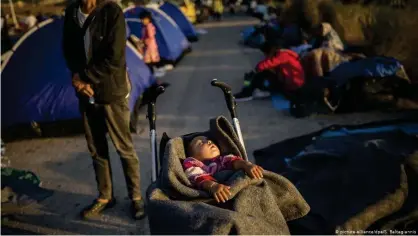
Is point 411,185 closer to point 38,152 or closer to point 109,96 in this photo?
point 109,96

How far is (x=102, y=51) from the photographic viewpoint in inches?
147

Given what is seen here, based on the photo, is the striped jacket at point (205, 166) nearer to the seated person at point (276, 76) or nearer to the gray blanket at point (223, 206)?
the gray blanket at point (223, 206)

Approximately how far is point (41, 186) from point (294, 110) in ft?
12.0

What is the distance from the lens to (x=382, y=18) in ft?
30.5

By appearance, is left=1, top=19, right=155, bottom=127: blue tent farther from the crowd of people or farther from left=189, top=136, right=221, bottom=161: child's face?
left=189, top=136, right=221, bottom=161: child's face

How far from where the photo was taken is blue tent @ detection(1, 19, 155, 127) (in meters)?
6.43

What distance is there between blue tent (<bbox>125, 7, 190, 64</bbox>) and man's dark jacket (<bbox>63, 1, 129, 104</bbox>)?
272 inches

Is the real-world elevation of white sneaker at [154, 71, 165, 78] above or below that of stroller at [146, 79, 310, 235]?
below

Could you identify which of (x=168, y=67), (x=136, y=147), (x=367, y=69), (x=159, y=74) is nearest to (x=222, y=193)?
(x=136, y=147)

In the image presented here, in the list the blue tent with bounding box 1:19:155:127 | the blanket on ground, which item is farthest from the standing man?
the blue tent with bounding box 1:19:155:127

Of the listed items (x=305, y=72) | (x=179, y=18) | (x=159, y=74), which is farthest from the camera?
(x=179, y=18)

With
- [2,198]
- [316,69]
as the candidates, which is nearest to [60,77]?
[2,198]

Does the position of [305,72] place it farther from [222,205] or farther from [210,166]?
[222,205]

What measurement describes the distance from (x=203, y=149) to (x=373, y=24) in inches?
297
